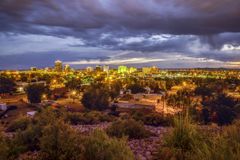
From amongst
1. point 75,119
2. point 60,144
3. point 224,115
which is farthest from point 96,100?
point 60,144

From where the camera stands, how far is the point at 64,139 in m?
11.2

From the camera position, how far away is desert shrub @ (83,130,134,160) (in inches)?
339

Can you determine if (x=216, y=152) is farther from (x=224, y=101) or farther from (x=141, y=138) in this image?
(x=224, y=101)

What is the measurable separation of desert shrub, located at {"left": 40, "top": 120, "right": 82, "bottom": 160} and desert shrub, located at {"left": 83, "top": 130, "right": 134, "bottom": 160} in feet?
1.52

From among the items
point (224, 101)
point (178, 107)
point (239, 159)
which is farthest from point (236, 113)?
point (239, 159)

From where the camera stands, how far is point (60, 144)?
431 inches

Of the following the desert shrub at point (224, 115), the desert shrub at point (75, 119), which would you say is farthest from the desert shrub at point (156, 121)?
the desert shrub at point (224, 115)

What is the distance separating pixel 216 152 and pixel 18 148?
7.71m

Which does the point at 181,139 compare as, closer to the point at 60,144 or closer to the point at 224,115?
the point at 60,144

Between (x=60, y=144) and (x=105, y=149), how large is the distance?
205 centimetres

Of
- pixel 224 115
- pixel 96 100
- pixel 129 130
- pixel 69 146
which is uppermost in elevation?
pixel 69 146

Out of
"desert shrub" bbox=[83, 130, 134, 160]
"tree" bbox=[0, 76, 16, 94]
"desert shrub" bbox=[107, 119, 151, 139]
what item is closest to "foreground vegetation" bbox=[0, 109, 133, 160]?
"desert shrub" bbox=[83, 130, 134, 160]

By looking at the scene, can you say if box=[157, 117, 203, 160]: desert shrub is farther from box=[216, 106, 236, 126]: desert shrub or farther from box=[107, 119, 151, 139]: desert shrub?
box=[216, 106, 236, 126]: desert shrub

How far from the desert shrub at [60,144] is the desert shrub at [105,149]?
0.46 m
